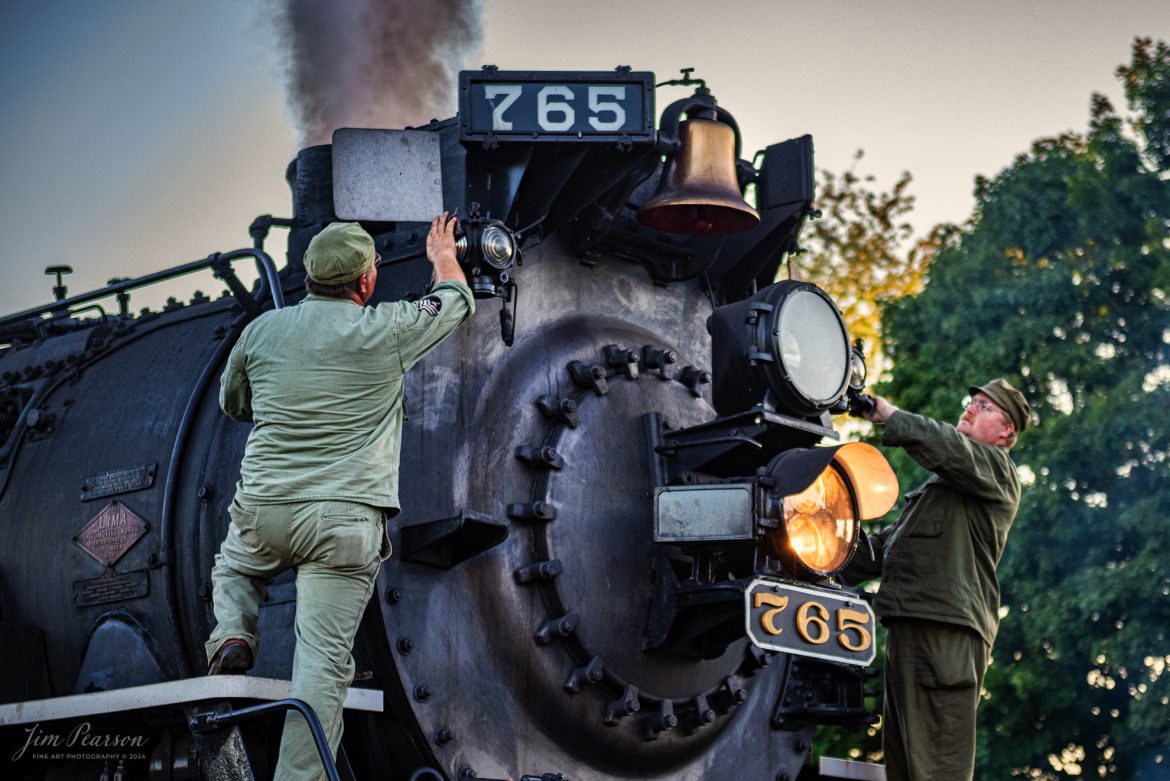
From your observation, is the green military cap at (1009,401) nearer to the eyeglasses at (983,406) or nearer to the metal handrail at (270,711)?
the eyeglasses at (983,406)

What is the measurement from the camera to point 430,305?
4.40 meters

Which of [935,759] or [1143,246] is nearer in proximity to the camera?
[935,759]

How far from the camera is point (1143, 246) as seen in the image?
1497 cm

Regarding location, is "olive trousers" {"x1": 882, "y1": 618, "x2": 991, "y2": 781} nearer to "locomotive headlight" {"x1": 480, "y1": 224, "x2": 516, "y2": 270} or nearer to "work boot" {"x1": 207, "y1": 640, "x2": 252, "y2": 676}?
"locomotive headlight" {"x1": 480, "y1": 224, "x2": 516, "y2": 270}

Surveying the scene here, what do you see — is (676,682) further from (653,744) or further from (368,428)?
(368,428)

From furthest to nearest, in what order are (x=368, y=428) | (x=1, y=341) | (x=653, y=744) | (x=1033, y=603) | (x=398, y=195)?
1. (x=1033, y=603)
2. (x=1, y=341)
3. (x=653, y=744)
4. (x=398, y=195)
5. (x=368, y=428)

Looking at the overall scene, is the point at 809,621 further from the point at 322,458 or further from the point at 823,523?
the point at 322,458

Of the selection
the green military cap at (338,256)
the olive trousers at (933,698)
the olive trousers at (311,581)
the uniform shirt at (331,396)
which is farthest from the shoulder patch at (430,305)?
the olive trousers at (933,698)

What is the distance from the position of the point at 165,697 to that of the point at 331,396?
86cm

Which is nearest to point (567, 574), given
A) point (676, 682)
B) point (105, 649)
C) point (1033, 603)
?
point (676, 682)

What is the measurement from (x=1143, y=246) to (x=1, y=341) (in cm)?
1113
